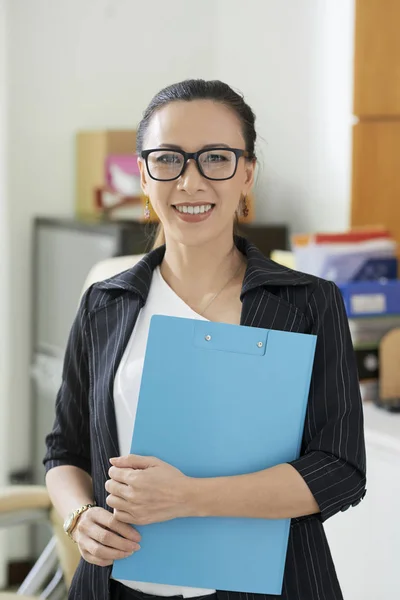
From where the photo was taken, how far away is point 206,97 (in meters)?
1.25

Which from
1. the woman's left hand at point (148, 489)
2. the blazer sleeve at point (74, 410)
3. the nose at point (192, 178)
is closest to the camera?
the woman's left hand at point (148, 489)

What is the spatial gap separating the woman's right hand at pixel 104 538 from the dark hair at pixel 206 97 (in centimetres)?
50

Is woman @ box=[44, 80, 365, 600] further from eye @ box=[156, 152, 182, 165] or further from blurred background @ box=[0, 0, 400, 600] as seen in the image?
blurred background @ box=[0, 0, 400, 600]

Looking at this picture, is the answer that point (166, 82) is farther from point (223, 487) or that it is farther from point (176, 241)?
point (223, 487)

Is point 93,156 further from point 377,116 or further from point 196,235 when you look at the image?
point 196,235

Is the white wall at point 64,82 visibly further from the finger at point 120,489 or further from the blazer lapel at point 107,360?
the finger at point 120,489

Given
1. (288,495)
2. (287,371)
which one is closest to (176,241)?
(287,371)

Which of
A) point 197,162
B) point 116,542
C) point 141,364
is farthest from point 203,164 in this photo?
point 116,542

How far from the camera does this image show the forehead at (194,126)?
3.97 ft

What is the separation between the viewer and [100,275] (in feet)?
6.67

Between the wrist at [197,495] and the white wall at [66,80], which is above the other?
the white wall at [66,80]

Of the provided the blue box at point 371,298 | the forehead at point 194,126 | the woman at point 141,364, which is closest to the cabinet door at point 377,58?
the blue box at point 371,298

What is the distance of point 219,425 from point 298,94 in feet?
6.91

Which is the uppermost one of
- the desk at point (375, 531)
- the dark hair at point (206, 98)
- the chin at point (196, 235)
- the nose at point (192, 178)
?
the dark hair at point (206, 98)
